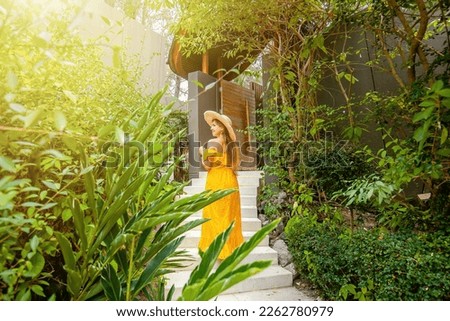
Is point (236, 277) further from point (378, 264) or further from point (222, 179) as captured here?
point (222, 179)

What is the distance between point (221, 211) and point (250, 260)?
67cm

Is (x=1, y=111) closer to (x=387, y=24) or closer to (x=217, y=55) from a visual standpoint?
(x=387, y=24)

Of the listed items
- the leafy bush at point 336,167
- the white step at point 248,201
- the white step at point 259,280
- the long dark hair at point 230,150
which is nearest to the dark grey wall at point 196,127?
the white step at point 248,201

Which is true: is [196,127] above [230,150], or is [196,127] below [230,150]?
above

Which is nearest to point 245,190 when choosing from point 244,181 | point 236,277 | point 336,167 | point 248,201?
point 248,201

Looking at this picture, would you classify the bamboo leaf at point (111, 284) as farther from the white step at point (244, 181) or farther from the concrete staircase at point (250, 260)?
the white step at point (244, 181)

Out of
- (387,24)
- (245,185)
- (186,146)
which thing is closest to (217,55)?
(186,146)

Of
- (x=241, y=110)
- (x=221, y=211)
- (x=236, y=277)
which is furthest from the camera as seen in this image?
(x=241, y=110)

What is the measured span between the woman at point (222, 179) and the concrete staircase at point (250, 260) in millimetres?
233

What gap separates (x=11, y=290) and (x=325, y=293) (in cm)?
256

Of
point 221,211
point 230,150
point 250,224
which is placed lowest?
point 250,224

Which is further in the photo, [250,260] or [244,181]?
[244,181]

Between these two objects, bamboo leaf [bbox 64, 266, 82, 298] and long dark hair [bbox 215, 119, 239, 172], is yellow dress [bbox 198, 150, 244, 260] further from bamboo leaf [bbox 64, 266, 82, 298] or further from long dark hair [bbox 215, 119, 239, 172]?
bamboo leaf [bbox 64, 266, 82, 298]

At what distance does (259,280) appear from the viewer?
2666 millimetres
